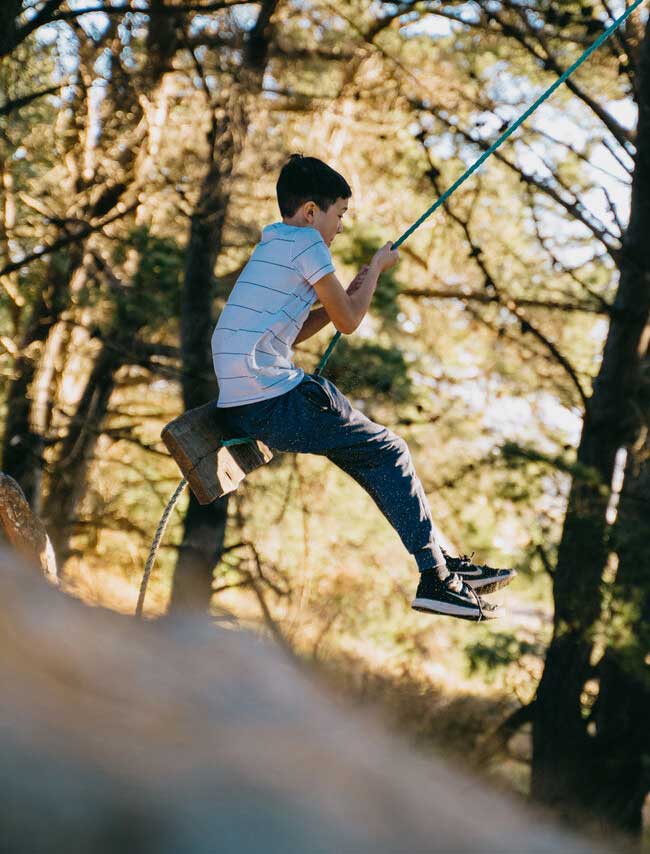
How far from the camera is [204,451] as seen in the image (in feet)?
12.7

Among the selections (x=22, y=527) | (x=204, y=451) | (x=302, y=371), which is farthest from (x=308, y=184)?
(x=22, y=527)

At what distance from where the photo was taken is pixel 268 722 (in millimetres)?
3562

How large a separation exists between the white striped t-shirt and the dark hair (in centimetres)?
11

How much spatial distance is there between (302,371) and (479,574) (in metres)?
1.10

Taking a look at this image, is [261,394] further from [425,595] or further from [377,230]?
[377,230]

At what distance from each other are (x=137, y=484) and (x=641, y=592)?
7.44m

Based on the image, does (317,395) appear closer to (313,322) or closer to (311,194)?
(313,322)

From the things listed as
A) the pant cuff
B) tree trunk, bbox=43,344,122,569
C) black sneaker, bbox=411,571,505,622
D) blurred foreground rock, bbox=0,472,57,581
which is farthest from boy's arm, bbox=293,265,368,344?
tree trunk, bbox=43,344,122,569

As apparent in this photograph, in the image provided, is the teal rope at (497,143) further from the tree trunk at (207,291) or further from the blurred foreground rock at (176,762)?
the tree trunk at (207,291)

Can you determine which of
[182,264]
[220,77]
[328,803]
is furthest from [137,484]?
[328,803]

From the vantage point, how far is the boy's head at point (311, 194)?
145 inches

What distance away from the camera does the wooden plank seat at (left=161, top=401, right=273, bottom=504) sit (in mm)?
3799

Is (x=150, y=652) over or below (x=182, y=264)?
below

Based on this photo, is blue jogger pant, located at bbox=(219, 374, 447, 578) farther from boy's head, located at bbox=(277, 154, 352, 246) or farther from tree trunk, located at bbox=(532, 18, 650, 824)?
tree trunk, located at bbox=(532, 18, 650, 824)
